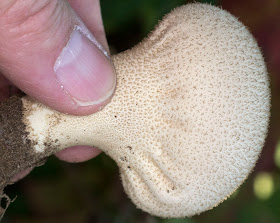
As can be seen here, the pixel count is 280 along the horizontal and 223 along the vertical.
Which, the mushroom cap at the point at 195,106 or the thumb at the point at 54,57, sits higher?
the thumb at the point at 54,57

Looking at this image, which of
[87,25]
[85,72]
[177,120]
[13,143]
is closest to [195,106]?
[177,120]

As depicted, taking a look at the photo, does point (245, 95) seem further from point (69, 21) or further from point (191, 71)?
point (69, 21)

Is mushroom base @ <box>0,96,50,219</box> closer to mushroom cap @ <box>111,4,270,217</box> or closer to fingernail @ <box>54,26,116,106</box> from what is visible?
fingernail @ <box>54,26,116,106</box>

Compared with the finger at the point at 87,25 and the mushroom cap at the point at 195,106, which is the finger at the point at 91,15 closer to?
the finger at the point at 87,25

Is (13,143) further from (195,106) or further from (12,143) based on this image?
(195,106)

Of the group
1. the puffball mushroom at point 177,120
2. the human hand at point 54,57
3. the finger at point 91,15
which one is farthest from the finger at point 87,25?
the human hand at point 54,57

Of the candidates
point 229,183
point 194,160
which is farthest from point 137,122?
point 229,183

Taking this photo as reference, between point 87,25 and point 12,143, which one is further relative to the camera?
point 87,25
